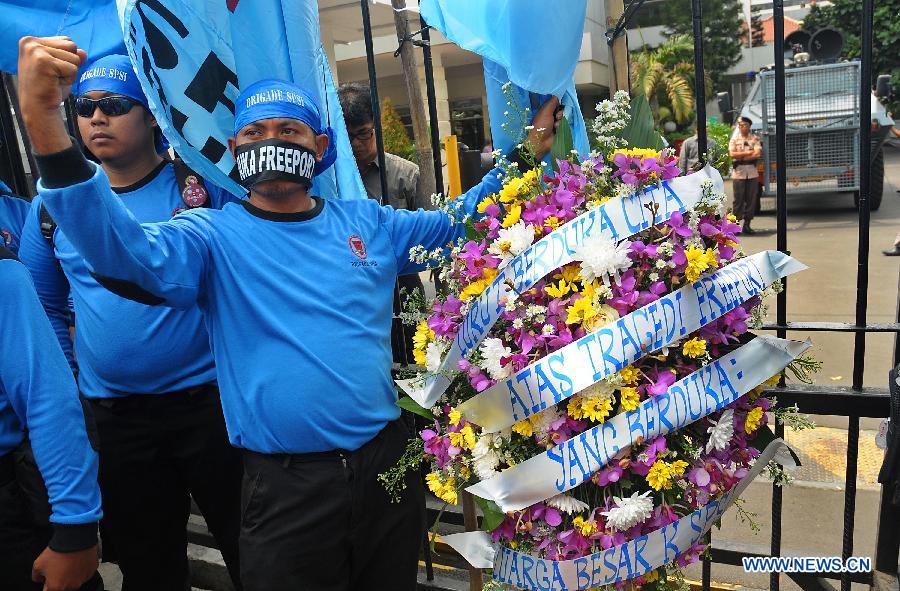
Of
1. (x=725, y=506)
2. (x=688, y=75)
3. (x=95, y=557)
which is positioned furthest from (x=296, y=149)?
(x=688, y=75)

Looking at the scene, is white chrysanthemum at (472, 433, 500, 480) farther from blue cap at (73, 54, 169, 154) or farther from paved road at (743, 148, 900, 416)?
paved road at (743, 148, 900, 416)

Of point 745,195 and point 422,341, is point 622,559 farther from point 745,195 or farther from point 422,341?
point 745,195

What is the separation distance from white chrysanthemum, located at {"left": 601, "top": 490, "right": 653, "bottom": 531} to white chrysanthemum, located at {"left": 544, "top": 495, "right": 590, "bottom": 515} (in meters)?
0.05

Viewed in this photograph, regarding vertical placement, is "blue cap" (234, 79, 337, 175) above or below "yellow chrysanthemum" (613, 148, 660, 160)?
above

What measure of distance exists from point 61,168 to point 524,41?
116cm

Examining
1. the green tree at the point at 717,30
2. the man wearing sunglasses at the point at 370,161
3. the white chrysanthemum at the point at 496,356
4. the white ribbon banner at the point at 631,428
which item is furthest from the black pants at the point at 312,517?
the green tree at the point at 717,30

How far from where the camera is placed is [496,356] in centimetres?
164

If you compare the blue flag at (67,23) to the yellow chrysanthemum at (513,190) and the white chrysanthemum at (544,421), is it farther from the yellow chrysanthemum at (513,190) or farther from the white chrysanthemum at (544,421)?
the white chrysanthemum at (544,421)

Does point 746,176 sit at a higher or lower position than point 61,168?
lower

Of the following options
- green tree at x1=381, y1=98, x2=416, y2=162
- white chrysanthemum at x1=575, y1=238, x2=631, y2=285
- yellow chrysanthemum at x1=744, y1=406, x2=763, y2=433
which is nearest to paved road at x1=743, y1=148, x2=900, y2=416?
yellow chrysanthemum at x1=744, y1=406, x2=763, y2=433

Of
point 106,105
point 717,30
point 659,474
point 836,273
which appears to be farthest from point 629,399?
point 717,30

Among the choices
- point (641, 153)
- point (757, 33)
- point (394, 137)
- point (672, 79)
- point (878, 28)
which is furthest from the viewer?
point (757, 33)

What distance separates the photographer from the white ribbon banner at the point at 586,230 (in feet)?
5.29

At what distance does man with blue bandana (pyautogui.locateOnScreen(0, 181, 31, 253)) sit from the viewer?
110 inches
